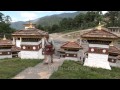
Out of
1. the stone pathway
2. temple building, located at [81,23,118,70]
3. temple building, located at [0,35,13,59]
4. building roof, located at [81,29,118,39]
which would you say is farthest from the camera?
temple building, located at [0,35,13,59]

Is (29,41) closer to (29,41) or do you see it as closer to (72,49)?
(29,41)

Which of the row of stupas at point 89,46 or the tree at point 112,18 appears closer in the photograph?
the row of stupas at point 89,46

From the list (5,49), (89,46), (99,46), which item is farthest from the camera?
(5,49)

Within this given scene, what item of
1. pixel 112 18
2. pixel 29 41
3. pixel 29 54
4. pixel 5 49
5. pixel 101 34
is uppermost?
pixel 112 18

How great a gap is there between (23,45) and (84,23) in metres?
10.9

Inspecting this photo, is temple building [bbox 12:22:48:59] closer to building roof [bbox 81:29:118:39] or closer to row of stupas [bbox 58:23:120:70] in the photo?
row of stupas [bbox 58:23:120:70]

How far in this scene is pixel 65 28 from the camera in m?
17.9

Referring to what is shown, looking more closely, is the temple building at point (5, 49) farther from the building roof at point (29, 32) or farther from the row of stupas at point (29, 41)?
the building roof at point (29, 32)

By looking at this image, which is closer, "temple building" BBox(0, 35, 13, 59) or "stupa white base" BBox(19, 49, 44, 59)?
"stupa white base" BBox(19, 49, 44, 59)

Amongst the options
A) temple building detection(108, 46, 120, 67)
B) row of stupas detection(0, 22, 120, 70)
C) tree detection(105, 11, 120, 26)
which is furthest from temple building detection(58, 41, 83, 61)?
tree detection(105, 11, 120, 26)

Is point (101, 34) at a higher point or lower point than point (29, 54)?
higher

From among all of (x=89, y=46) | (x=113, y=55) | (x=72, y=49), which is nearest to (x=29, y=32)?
(x=72, y=49)

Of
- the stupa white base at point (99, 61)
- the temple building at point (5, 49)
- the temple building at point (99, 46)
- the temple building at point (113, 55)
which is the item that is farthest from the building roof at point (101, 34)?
the temple building at point (5, 49)
